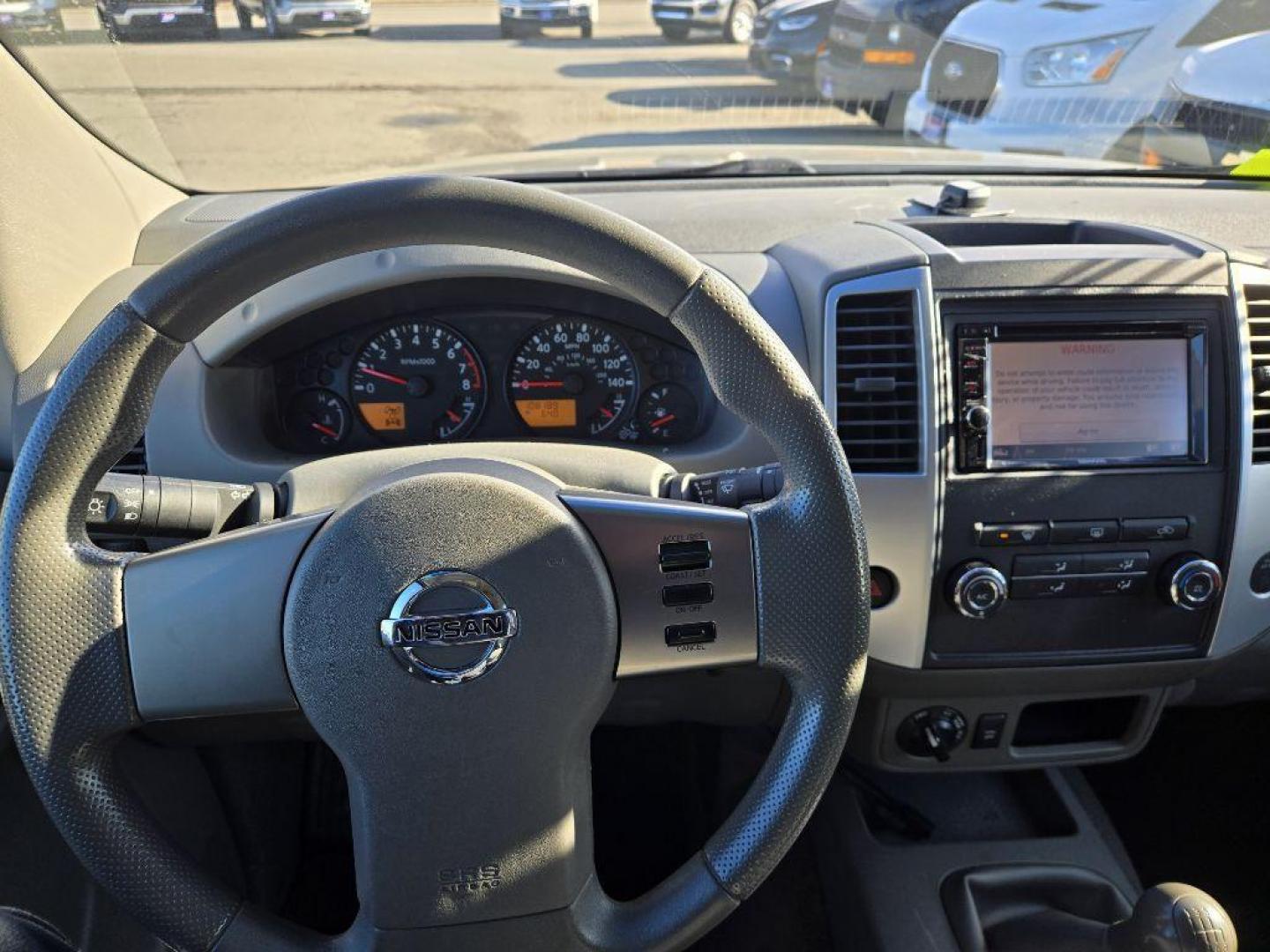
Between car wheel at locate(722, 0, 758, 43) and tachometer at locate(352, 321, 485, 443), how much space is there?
1.24 meters

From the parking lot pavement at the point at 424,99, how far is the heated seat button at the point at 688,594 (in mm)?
1366

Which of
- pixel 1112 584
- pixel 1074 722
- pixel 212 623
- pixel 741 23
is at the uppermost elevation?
pixel 741 23

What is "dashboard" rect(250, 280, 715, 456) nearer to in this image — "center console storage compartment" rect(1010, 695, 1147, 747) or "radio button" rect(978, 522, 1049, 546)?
"radio button" rect(978, 522, 1049, 546)

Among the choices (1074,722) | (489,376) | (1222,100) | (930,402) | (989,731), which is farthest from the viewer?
(1222,100)

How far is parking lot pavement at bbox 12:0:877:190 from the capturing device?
8.01ft

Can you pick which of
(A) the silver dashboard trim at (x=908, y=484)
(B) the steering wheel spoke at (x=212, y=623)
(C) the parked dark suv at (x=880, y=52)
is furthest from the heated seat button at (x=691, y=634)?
(C) the parked dark suv at (x=880, y=52)

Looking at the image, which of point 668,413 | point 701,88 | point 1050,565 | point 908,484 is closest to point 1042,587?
point 1050,565

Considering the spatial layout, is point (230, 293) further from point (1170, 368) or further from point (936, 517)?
point (1170, 368)

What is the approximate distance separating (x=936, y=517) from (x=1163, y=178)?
3.79 ft

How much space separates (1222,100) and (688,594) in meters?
1.85

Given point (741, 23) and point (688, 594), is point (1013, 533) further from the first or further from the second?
Result: point (741, 23)

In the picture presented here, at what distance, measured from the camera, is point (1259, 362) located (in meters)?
1.90

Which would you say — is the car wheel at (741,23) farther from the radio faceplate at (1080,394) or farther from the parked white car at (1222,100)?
the radio faceplate at (1080,394)

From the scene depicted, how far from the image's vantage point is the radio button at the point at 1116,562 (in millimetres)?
1924
